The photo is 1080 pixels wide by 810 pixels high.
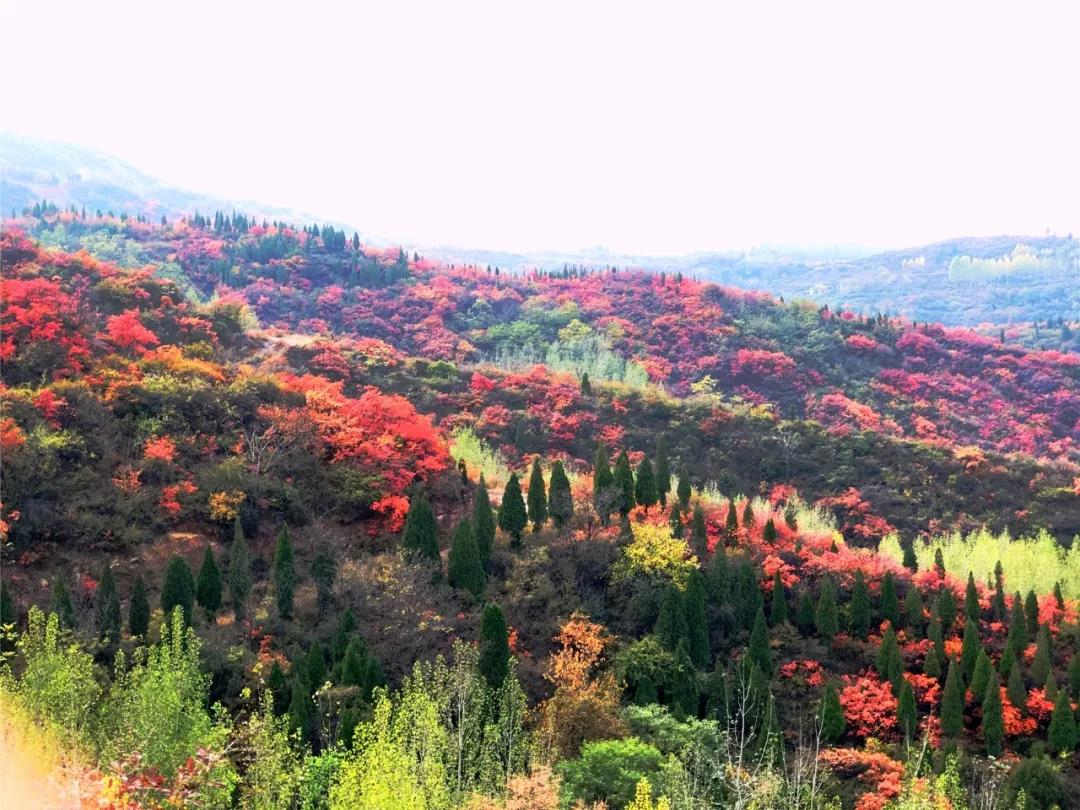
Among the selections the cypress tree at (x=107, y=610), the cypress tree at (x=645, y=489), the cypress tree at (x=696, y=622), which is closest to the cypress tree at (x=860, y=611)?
the cypress tree at (x=696, y=622)

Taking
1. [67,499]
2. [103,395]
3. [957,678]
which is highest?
[103,395]

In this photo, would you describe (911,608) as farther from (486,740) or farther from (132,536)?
(132,536)

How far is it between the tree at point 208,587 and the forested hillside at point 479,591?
5.8 inches

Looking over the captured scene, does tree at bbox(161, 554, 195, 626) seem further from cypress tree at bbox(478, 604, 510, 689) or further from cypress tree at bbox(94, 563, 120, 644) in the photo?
cypress tree at bbox(478, 604, 510, 689)

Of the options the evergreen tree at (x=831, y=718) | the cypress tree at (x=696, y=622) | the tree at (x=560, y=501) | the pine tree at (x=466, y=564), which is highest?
the tree at (x=560, y=501)

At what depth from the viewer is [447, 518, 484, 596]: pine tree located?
43688 mm

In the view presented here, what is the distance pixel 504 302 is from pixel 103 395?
268 feet

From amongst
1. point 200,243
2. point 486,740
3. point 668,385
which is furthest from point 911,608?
point 200,243

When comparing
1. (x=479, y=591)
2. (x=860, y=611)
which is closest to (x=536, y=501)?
(x=479, y=591)

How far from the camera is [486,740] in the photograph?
3067cm

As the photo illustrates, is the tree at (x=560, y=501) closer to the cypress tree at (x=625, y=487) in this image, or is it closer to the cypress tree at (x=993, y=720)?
the cypress tree at (x=625, y=487)

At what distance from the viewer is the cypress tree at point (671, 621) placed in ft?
140

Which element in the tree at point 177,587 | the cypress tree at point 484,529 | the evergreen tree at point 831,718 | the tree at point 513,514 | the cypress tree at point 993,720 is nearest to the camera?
the tree at point 177,587

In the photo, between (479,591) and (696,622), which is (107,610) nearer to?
(479,591)
